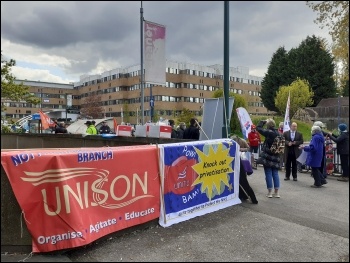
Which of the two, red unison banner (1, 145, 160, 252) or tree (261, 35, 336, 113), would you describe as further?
tree (261, 35, 336, 113)

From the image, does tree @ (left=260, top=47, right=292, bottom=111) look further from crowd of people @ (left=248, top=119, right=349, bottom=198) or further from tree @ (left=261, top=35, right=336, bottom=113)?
crowd of people @ (left=248, top=119, right=349, bottom=198)

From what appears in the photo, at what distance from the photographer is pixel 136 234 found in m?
4.95

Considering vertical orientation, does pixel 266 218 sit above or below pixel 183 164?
below

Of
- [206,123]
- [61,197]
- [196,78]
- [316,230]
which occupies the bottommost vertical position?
[316,230]

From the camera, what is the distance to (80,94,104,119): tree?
275 ft

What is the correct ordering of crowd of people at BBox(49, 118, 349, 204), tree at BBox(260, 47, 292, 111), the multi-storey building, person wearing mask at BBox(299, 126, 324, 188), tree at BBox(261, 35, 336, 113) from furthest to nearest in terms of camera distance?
the multi-storey building
tree at BBox(260, 47, 292, 111)
tree at BBox(261, 35, 336, 113)
person wearing mask at BBox(299, 126, 324, 188)
crowd of people at BBox(49, 118, 349, 204)

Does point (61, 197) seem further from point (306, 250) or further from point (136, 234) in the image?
point (306, 250)

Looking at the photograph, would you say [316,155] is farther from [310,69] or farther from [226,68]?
[310,69]

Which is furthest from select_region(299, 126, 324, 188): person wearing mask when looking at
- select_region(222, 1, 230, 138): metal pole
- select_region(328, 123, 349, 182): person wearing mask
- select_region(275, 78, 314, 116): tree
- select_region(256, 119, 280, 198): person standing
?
select_region(275, 78, 314, 116): tree

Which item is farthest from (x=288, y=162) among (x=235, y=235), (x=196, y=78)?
(x=196, y=78)

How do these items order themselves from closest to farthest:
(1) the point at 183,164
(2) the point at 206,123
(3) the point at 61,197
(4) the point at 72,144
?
(3) the point at 61,197
(1) the point at 183,164
(2) the point at 206,123
(4) the point at 72,144

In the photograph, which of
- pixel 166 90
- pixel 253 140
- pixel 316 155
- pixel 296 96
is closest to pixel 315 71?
pixel 296 96

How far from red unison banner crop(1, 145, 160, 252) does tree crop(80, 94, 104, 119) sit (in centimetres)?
8006

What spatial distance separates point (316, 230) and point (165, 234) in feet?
8.01
